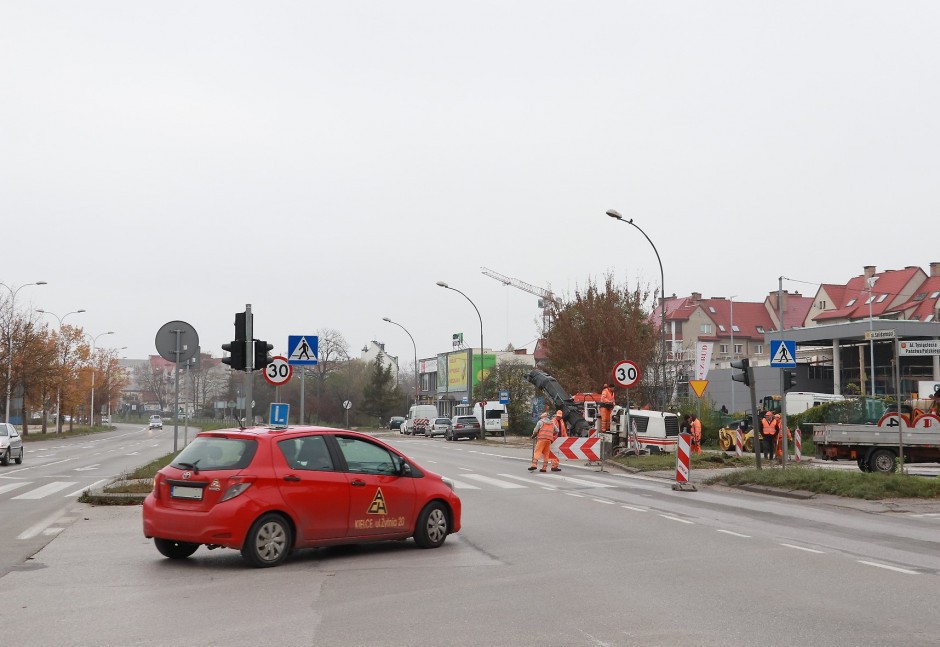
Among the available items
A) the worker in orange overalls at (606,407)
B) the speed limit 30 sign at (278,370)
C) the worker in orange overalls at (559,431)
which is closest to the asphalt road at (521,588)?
the speed limit 30 sign at (278,370)

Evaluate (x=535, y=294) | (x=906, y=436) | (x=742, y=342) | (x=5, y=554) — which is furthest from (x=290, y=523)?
→ (x=535, y=294)

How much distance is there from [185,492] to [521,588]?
3.47 m

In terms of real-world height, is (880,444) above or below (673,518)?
above

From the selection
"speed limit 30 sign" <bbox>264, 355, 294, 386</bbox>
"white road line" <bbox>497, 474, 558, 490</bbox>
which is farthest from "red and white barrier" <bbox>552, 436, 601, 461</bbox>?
"speed limit 30 sign" <bbox>264, 355, 294, 386</bbox>

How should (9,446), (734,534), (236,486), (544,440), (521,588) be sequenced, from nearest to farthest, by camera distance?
(521,588), (236,486), (734,534), (544,440), (9,446)

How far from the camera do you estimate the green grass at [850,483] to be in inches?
715

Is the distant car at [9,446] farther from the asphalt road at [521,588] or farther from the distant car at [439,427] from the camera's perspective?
the distant car at [439,427]

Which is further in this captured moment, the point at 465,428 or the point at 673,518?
the point at 465,428

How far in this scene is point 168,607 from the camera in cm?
792

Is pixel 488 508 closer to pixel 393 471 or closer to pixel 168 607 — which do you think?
pixel 393 471

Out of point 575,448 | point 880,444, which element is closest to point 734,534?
point 880,444

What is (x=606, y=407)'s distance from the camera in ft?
106

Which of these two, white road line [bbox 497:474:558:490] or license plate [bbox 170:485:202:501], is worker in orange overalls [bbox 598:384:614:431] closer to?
white road line [bbox 497:474:558:490]

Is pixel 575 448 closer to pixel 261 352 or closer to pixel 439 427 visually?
pixel 261 352
